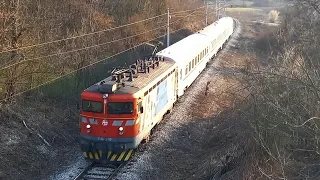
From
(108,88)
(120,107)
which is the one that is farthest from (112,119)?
(108,88)

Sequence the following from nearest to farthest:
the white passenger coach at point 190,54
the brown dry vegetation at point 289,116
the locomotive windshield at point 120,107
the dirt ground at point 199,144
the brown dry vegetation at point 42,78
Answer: the brown dry vegetation at point 289,116, the dirt ground at point 199,144, the locomotive windshield at point 120,107, the brown dry vegetation at point 42,78, the white passenger coach at point 190,54

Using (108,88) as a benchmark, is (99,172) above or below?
below

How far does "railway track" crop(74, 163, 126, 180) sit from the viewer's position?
1285 centimetres

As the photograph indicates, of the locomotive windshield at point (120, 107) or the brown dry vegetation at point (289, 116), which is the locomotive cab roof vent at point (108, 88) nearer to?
the locomotive windshield at point (120, 107)

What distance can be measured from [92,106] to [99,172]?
217 cm

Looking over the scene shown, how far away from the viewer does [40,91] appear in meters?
19.5

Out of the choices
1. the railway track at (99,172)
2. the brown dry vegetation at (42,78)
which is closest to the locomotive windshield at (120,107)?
the railway track at (99,172)

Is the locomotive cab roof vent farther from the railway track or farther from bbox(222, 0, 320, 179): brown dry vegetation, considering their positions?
bbox(222, 0, 320, 179): brown dry vegetation

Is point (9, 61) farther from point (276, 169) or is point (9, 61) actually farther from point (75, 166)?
point (276, 169)

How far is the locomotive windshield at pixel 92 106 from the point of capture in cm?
1359

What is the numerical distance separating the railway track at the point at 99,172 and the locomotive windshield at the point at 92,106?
73.6 inches

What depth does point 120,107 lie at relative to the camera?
13555 millimetres

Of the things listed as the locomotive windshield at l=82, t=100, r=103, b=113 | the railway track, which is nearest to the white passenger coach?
the locomotive windshield at l=82, t=100, r=103, b=113

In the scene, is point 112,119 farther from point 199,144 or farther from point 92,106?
point 199,144
